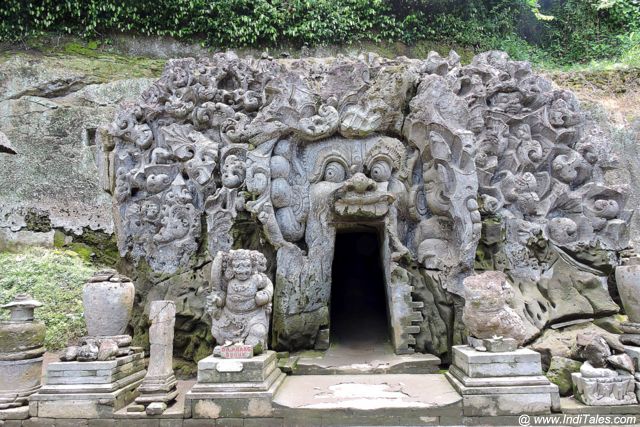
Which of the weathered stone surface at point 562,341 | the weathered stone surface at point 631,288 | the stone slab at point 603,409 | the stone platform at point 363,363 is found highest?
the weathered stone surface at point 631,288

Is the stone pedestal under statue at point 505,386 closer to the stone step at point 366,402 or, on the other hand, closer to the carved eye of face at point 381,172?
the stone step at point 366,402

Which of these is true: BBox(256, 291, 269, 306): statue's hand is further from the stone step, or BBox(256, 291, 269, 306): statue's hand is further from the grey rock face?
the grey rock face

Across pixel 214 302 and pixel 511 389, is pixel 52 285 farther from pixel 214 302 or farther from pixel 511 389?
pixel 511 389

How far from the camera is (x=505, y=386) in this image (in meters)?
5.53

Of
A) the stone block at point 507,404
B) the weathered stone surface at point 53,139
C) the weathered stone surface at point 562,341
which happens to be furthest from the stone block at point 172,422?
the weathered stone surface at point 53,139

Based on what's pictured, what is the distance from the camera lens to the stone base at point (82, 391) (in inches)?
222

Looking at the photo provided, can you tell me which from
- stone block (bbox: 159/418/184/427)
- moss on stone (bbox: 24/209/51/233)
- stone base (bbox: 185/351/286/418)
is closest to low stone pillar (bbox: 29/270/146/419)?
stone block (bbox: 159/418/184/427)

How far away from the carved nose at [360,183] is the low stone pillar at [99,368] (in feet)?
12.0

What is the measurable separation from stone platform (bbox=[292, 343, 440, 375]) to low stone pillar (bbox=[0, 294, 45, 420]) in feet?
11.3

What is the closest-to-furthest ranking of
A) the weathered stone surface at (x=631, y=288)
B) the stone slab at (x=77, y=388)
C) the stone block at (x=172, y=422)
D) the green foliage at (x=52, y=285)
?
the stone block at (x=172, y=422) → the stone slab at (x=77, y=388) → the weathered stone surface at (x=631, y=288) → the green foliage at (x=52, y=285)

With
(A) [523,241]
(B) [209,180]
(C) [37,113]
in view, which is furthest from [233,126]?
(C) [37,113]

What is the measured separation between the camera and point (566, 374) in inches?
245

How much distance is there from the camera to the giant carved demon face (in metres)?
7.73

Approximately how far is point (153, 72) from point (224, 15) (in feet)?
9.49
